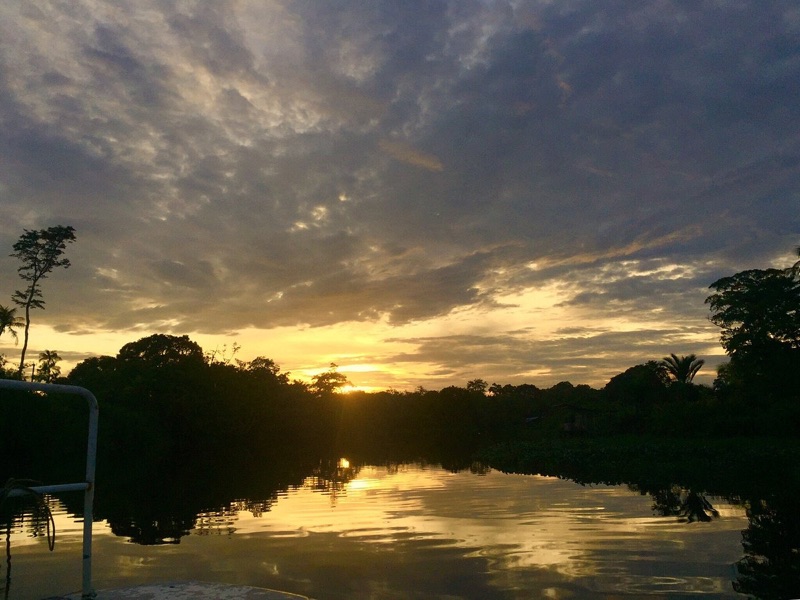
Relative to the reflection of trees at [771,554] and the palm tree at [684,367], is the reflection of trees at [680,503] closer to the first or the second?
the reflection of trees at [771,554]

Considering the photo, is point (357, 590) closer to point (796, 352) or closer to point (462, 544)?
point (462, 544)

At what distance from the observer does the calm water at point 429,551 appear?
995 cm

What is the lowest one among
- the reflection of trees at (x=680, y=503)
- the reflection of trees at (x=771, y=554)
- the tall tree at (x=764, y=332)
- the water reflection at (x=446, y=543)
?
the reflection of trees at (x=680, y=503)

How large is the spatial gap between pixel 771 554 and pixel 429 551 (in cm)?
656

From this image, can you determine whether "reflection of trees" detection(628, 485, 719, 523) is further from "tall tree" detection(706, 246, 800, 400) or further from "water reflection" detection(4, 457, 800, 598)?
"tall tree" detection(706, 246, 800, 400)

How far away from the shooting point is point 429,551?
41.2 ft

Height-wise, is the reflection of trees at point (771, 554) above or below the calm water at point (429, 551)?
below

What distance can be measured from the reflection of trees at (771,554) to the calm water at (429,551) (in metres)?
0.28

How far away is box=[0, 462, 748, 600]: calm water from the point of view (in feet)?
32.7

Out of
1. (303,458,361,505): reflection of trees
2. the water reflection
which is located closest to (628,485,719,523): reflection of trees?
the water reflection

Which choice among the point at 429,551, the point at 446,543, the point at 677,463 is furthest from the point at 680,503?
the point at 677,463

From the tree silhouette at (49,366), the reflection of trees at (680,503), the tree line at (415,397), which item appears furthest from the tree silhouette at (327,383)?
the reflection of trees at (680,503)

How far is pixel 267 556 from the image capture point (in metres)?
12.5

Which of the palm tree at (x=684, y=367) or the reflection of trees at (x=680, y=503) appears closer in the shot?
the reflection of trees at (x=680, y=503)
